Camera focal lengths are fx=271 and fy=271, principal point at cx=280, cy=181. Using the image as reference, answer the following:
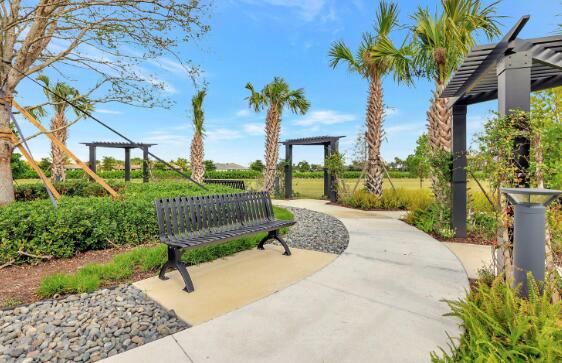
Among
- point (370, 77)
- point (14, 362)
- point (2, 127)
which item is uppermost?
point (370, 77)

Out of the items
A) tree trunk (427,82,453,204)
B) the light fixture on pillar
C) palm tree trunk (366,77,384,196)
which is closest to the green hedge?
the light fixture on pillar

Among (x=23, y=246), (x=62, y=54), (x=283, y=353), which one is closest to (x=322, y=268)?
(x=283, y=353)

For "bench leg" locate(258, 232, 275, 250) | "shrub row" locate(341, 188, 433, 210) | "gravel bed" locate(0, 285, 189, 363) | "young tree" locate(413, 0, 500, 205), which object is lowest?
"gravel bed" locate(0, 285, 189, 363)

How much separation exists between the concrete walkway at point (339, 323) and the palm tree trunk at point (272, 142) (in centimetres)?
1043

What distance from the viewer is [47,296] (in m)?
2.95

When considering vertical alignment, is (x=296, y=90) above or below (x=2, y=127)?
above

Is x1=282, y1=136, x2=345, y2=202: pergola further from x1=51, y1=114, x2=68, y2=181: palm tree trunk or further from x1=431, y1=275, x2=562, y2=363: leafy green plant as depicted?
x1=51, y1=114, x2=68, y2=181: palm tree trunk

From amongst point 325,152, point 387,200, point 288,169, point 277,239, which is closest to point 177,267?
point 277,239

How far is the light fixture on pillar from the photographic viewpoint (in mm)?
2199

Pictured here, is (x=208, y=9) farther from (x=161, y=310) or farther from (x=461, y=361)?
(x=461, y=361)

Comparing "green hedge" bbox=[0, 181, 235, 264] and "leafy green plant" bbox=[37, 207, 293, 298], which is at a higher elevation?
"green hedge" bbox=[0, 181, 235, 264]

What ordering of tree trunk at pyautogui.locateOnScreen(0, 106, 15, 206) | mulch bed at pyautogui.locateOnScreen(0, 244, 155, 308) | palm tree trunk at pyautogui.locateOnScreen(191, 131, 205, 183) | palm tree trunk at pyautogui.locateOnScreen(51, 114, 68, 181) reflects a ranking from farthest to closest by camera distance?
palm tree trunk at pyautogui.locateOnScreen(191, 131, 205, 183), palm tree trunk at pyautogui.locateOnScreen(51, 114, 68, 181), tree trunk at pyautogui.locateOnScreen(0, 106, 15, 206), mulch bed at pyautogui.locateOnScreen(0, 244, 155, 308)

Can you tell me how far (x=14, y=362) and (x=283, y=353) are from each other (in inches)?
75.0

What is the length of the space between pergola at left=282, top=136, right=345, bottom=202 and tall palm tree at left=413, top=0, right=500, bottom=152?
4.79m
